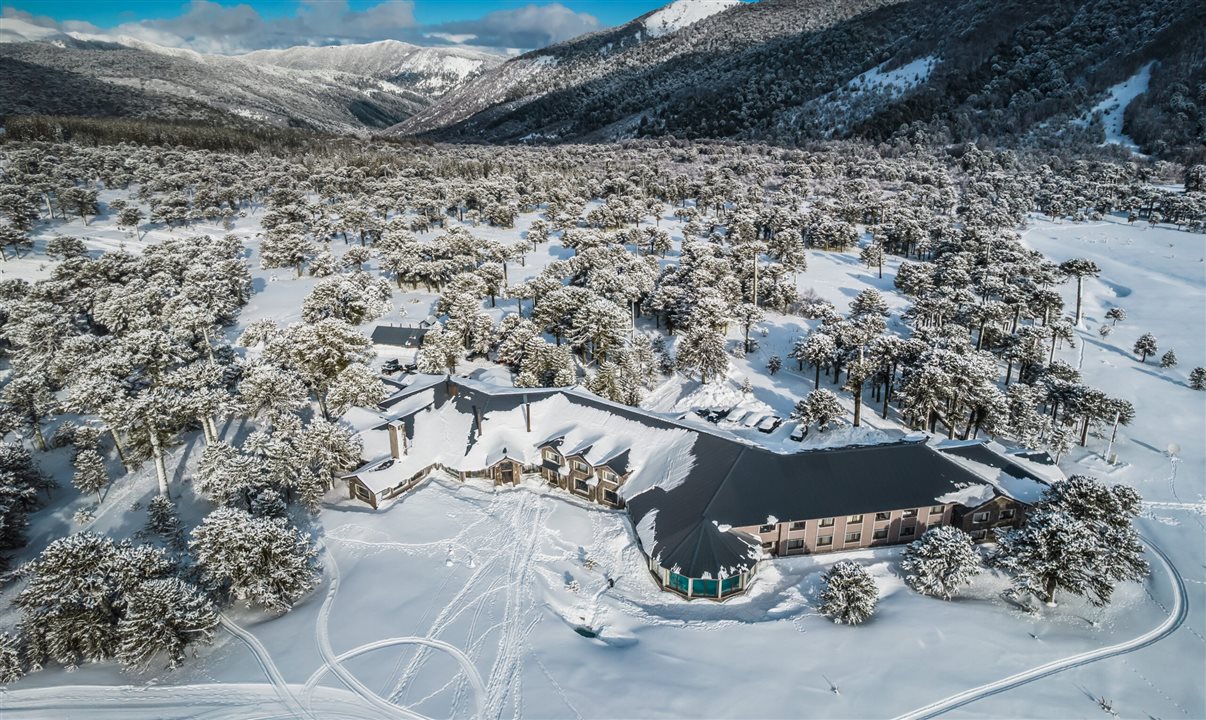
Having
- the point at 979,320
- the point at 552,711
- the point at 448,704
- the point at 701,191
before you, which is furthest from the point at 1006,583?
the point at 701,191

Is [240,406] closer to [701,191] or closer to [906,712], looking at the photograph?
[906,712]

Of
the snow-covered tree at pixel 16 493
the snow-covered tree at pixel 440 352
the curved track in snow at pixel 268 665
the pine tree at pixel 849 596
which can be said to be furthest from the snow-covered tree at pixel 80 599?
the pine tree at pixel 849 596

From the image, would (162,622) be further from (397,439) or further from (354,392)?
(354,392)

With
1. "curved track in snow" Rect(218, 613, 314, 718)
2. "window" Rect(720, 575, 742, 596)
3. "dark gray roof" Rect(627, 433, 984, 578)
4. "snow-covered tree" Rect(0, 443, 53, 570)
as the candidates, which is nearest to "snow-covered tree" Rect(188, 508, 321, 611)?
"curved track in snow" Rect(218, 613, 314, 718)

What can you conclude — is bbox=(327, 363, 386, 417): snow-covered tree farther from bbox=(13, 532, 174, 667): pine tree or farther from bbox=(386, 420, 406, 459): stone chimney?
bbox=(13, 532, 174, 667): pine tree

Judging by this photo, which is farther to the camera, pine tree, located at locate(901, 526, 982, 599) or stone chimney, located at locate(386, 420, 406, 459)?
stone chimney, located at locate(386, 420, 406, 459)

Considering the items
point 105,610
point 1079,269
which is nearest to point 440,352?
point 105,610
